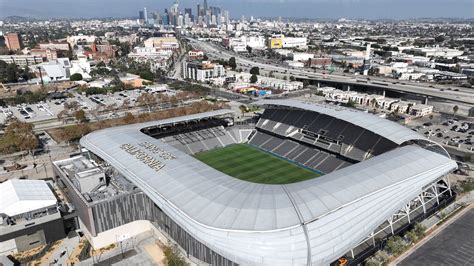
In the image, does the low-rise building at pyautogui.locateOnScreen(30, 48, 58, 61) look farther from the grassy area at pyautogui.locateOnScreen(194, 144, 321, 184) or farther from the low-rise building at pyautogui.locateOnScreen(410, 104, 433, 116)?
the low-rise building at pyautogui.locateOnScreen(410, 104, 433, 116)

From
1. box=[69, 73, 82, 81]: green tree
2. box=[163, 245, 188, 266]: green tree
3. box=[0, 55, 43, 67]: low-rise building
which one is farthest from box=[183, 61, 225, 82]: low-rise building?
box=[163, 245, 188, 266]: green tree

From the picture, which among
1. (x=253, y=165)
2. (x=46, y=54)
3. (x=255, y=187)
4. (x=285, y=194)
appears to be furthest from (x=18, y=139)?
(x=46, y=54)

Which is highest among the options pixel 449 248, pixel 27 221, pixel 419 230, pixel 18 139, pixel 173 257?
pixel 18 139

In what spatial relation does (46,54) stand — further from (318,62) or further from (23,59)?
(318,62)

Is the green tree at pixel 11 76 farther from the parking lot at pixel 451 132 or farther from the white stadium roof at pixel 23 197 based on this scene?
the parking lot at pixel 451 132

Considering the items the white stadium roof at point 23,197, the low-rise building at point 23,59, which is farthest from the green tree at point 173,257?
the low-rise building at point 23,59
